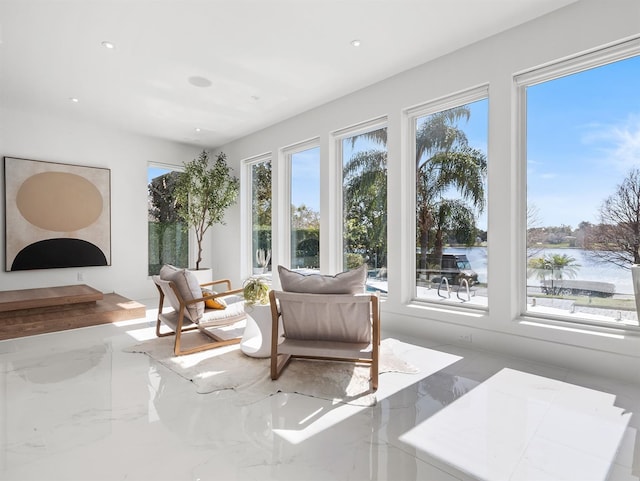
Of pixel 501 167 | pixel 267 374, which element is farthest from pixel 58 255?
pixel 501 167

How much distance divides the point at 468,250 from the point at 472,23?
6.91 ft

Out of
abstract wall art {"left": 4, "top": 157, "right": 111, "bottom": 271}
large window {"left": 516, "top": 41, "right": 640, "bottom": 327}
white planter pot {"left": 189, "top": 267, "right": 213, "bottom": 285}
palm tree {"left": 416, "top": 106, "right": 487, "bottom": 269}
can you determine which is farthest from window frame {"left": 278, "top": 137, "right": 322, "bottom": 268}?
large window {"left": 516, "top": 41, "right": 640, "bottom": 327}

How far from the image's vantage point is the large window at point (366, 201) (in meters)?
4.49

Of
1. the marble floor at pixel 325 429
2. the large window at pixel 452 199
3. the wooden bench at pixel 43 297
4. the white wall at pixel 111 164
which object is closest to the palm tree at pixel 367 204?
the large window at pixel 452 199

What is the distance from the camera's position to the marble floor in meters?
1.73

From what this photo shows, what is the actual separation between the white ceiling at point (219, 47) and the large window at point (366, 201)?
0.68 m

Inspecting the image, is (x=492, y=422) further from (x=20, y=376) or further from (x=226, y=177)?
(x=226, y=177)

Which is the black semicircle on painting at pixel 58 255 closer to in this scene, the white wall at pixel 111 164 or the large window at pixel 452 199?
the white wall at pixel 111 164

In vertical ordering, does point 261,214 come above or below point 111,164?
below

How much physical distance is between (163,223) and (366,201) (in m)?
4.01

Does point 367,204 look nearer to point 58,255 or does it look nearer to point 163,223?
point 163,223

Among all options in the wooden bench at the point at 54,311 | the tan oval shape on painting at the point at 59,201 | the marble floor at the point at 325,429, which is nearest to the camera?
the marble floor at the point at 325,429

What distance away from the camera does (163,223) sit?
6.66m

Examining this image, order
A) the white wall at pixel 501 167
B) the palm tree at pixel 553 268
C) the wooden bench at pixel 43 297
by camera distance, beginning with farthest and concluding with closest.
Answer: the wooden bench at pixel 43 297 < the palm tree at pixel 553 268 < the white wall at pixel 501 167
